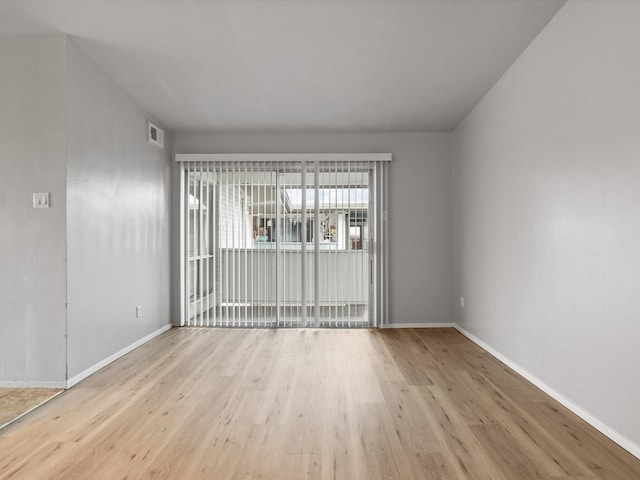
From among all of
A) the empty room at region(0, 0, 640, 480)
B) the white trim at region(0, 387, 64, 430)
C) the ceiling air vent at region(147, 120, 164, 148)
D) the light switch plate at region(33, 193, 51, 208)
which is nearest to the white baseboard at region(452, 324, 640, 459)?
the empty room at region(0, 0, 640, 480)

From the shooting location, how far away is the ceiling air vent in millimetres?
4340

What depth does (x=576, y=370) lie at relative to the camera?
247 centimetres

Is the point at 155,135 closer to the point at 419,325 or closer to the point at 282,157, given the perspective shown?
the point at 282,157

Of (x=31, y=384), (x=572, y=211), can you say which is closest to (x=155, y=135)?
(x=31, y=384)

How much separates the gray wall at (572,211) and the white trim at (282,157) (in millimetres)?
1502

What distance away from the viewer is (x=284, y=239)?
506 centimetres

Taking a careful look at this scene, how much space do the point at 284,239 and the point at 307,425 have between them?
9.78 ft

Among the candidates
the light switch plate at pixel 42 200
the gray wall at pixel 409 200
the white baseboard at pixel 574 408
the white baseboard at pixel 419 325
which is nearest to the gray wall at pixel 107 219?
the light switch plate at pixel 42 200

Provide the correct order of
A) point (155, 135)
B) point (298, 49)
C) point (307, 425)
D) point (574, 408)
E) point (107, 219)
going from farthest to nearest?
point (155, 135)
point (107, 219)
point (298, 49)
point (574, 408)
point (307, 425)

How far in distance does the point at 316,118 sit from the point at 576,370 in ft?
11.3

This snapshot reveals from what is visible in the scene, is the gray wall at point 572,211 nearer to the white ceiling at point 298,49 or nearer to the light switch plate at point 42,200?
the white ceiling at point 298,49

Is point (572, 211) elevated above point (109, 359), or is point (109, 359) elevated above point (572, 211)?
point (572, 211)

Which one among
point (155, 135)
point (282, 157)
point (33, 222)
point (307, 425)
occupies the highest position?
point (155, 135)

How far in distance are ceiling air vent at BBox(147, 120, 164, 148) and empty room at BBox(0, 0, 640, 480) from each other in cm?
3
